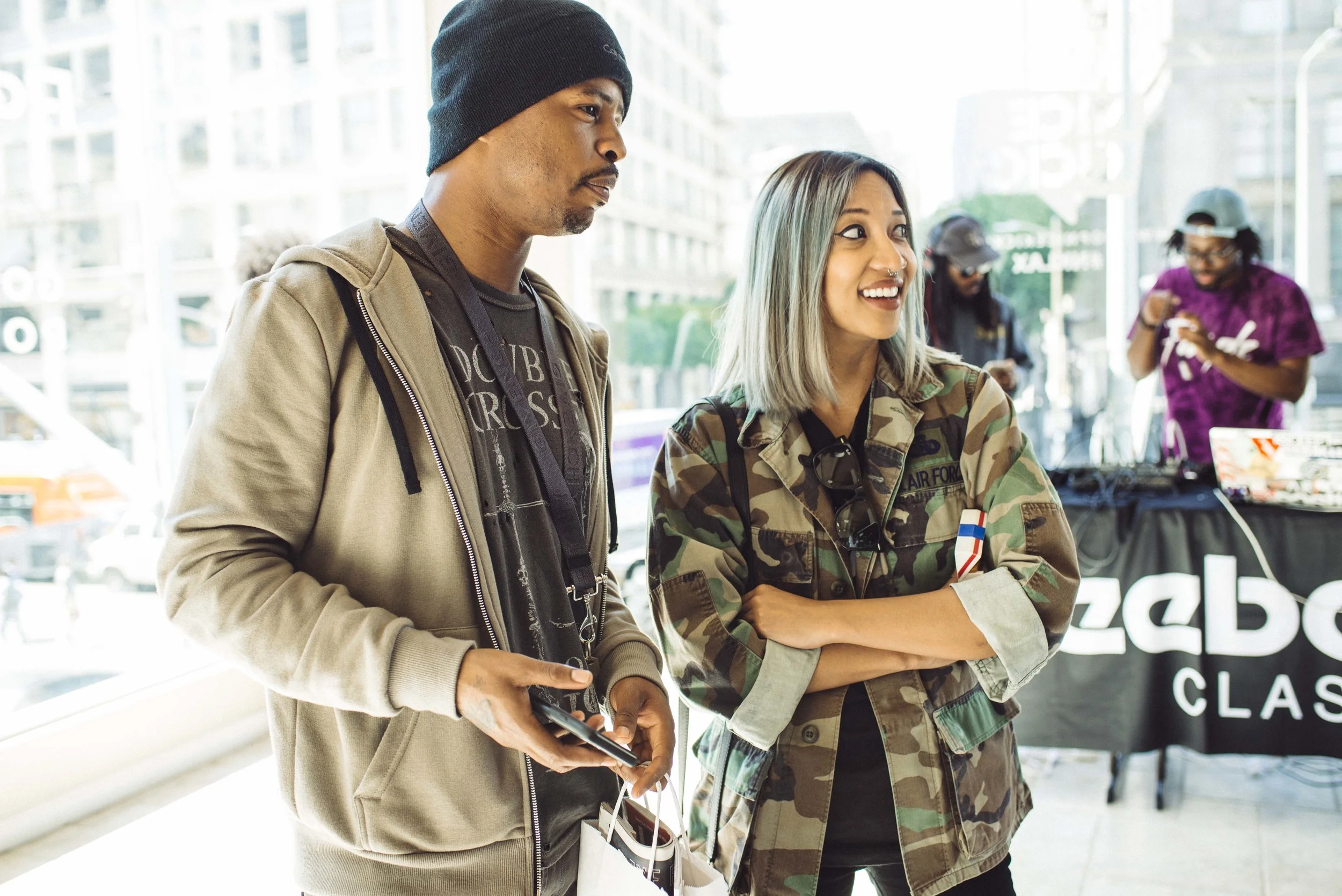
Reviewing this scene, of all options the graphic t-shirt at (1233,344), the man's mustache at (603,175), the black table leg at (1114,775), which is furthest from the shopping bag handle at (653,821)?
the graphic t-shirt at (1233,344)

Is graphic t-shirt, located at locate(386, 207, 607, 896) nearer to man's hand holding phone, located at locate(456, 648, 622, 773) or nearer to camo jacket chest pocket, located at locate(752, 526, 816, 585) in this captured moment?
man's hand holding phone, located at locate(456, 648, 622, 773)

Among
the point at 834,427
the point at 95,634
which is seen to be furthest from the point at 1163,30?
the point at 95,634

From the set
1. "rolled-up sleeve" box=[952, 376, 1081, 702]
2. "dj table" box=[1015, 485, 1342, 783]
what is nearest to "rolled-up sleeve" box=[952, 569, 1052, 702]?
"rolled-up sleeve" box=[952, 376, 1081, 702]

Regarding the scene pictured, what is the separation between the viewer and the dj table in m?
2.90

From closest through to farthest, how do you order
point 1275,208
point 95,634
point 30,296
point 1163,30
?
point 30,296, point 95,634, point 1275,208, point 1163,30

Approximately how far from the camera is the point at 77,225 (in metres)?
3.10

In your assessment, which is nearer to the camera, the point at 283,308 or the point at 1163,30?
the point at 283,308

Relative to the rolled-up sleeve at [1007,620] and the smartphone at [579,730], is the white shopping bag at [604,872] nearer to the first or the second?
the smartphone at [579,730]

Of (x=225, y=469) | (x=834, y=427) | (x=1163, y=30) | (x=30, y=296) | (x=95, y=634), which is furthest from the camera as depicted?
(x=1163, y=30)

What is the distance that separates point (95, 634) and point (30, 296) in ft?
3.50

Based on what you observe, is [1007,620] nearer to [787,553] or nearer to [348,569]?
[787,553]

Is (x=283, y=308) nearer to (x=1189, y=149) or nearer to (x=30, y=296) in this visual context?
(x=30, y=296)

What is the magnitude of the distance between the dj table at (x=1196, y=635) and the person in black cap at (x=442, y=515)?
7.45 feet

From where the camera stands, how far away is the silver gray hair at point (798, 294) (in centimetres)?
148
